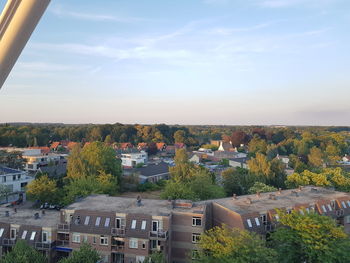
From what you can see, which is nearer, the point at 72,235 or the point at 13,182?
the point at 72,235

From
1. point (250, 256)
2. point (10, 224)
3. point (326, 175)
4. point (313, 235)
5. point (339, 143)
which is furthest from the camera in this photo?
point (339, 143)

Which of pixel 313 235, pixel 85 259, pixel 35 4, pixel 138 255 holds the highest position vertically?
pixel 35 4

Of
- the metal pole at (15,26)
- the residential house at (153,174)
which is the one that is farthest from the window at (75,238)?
the residential house at (153,174)

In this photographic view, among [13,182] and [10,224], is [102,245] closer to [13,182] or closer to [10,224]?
[10,224]

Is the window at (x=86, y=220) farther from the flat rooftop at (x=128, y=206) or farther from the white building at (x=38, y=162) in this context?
the white building at (x=38, y=162)

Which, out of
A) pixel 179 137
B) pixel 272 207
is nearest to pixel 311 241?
pixel 272 207

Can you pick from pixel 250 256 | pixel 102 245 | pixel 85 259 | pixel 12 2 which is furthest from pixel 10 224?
pixel 12 2
